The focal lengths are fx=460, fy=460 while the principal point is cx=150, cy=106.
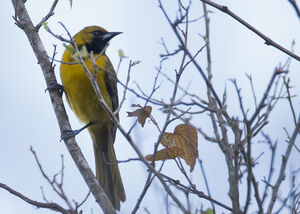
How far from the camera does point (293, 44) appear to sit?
2.71 metres

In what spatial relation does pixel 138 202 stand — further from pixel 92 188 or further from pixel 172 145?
pixel 92 188

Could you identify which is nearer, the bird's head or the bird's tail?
the bird's tail

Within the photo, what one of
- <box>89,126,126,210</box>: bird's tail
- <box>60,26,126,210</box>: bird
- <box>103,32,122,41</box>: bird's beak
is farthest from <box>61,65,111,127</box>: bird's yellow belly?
<box>103,32,122,41</box>: bird's beak

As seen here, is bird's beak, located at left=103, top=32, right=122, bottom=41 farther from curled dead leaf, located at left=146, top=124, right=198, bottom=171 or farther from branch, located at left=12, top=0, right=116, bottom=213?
curled dead leaf, located at left=146, top=124, right=198, bottom=171

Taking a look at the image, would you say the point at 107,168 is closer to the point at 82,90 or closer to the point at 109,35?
the point at 82,90

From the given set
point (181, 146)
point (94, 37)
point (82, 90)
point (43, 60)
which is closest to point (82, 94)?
point (82, 90)

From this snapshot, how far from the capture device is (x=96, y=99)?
5023 millimetres

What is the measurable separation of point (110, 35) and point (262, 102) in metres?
3.90

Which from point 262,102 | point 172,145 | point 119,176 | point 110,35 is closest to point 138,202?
point 172,145

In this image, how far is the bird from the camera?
15.9 ft

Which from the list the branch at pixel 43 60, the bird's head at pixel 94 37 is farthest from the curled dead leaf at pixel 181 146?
the bird's head at pixel 94 37

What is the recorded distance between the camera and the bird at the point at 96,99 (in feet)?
15.9

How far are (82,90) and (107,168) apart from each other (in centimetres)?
103

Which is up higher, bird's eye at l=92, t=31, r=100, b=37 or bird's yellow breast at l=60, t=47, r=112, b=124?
bird's eye at l=92, t=31, r=100, b=37
